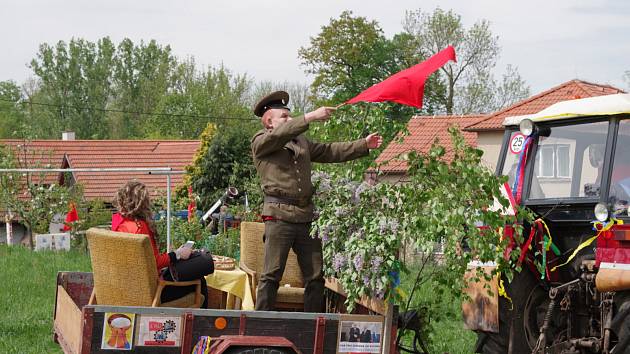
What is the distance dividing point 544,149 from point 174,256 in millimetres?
2795

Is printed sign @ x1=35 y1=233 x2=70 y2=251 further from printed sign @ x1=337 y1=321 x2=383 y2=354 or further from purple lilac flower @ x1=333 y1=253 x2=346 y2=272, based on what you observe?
printed sign @ x1=337 y1=321 x2=383 y2=354

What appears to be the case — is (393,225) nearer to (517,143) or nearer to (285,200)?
(285,200)

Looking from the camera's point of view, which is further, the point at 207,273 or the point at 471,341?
the point at 471,341

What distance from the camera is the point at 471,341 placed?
9.22 m

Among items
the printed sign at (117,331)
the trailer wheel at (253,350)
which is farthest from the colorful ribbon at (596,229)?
the printed sign at (117,331)

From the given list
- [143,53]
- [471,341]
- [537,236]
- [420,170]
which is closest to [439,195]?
[420,170]

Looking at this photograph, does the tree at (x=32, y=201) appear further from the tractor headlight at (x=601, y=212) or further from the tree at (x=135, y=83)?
the tree at (x=135, y=83)

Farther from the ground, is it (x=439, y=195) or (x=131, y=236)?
(x=439, y=195)

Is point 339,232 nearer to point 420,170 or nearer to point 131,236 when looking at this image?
point 420,170

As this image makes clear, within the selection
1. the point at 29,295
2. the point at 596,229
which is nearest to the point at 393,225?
the point at 596,229

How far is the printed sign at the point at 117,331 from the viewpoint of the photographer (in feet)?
18.0

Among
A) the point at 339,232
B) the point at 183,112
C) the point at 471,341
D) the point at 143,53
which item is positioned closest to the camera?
the point at 339,232

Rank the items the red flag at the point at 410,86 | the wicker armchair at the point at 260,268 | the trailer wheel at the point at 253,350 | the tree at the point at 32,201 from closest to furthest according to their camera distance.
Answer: the trailer wheel at the point at 253,350
the red flag at the point at 410,86
the wicker armchair at the point at 260,268
the tree at the point at 32,201

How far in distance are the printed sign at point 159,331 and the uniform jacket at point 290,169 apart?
43.9 inches
